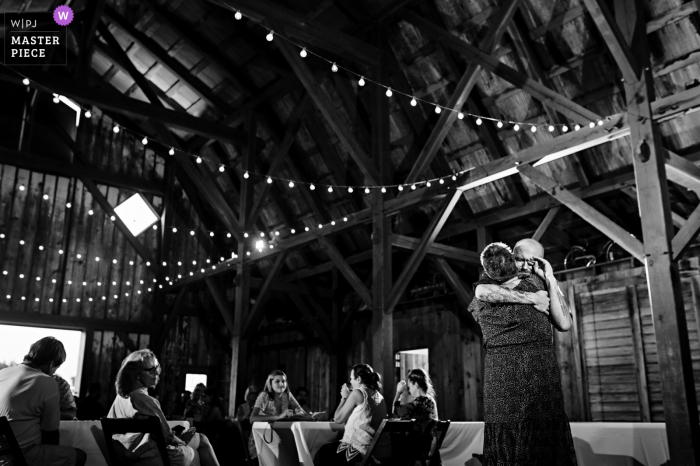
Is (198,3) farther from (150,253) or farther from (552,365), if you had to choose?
(552,365)

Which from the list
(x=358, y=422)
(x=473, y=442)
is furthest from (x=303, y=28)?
(x=473, y=442)

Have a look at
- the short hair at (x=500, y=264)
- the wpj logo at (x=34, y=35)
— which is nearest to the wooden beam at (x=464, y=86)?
the short hair at (x=500, y=264)

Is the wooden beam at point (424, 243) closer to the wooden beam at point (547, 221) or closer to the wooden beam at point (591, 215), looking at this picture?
the wooden beam at point (591, 215)

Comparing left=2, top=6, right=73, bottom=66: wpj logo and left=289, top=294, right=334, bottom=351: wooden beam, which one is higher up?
left=2, top=6, right=73, bottom=66: wpj logo

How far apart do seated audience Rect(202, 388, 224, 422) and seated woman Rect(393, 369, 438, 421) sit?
107 inches

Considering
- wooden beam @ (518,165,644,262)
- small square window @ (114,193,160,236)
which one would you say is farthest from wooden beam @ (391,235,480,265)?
small square window @ (114,193,160,236)

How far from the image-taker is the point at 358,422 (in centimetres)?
446

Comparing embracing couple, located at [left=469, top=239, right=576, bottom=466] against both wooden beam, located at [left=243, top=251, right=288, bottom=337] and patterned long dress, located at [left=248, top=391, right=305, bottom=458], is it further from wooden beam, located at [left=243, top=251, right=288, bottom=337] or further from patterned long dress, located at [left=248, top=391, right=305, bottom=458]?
wooden beam, located at [left=243, top=251, right=288, bottom=337]

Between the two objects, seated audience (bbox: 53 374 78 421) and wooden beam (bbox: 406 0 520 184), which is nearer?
seated audience (bbox: 53 374 78 421)

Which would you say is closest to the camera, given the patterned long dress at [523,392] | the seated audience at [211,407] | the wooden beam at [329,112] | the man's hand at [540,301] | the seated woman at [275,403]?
the patterned long dress at [523,392]

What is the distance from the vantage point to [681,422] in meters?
4.26

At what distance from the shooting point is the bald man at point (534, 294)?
8.54 ft

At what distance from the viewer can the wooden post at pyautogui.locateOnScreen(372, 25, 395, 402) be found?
7016 millimetres

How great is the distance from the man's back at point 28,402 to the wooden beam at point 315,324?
8.38 metres
